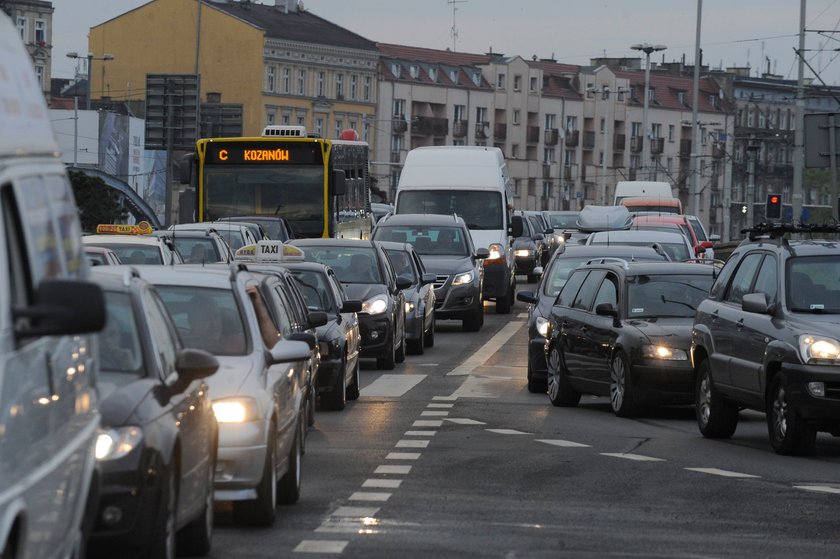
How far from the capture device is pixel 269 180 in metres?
38.2

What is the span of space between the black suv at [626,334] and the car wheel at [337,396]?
2.44 metres

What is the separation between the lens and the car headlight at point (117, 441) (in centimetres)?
836

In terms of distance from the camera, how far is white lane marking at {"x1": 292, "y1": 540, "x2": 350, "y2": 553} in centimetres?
1047

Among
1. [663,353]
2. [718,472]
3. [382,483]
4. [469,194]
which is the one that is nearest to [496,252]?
[469,194]

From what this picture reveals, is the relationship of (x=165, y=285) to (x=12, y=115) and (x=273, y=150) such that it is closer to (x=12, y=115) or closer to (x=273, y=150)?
(x=12, y=115)

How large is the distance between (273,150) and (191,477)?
1127 inches

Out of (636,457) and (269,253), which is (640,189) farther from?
(636,457)

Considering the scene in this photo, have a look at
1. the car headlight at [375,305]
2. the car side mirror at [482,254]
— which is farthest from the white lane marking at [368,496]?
the car side mirror at [482,254]

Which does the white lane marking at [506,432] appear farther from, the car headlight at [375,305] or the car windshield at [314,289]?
the car headlight at [375,305]

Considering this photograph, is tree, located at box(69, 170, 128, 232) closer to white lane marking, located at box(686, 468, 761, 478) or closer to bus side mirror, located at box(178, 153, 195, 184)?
bus side mirror, located at box(178, 153, 195, 184)

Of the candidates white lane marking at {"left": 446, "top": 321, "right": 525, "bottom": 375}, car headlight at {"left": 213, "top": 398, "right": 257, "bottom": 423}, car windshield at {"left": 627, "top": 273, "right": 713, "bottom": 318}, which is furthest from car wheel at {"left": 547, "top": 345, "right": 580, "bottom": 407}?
car headlight at {"left": 213, "top": 398, "right": 257, "bottom": 423}

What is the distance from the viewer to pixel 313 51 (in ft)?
422

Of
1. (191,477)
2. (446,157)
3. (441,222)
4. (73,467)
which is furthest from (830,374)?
(446,157)

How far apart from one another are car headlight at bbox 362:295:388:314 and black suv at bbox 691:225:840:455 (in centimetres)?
812
